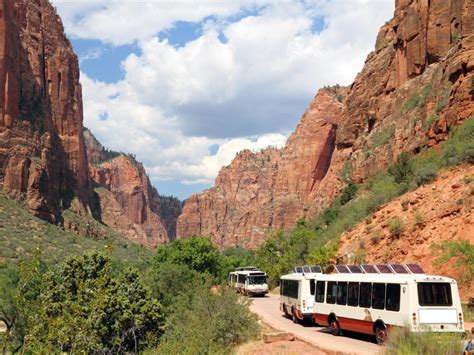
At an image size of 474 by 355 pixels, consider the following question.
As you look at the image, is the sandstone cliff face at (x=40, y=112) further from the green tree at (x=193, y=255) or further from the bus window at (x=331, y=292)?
the bus window at (x=331, y=292)

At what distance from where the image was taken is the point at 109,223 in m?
177

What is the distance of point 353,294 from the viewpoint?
65.4ft

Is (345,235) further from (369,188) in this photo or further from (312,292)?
(312,292)

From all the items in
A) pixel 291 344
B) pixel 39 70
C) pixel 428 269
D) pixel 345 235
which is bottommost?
pixel 291 344

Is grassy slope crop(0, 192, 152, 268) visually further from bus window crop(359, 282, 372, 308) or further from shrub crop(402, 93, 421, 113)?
bus window crop(359, 282, 372, 308)

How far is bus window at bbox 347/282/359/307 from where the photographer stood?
19656mm

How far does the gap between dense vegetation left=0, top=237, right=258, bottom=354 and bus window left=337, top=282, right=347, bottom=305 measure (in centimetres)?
398

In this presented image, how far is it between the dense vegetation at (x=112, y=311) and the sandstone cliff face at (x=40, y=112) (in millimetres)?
65049

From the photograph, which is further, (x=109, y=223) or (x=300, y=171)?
(x=109, y=223)

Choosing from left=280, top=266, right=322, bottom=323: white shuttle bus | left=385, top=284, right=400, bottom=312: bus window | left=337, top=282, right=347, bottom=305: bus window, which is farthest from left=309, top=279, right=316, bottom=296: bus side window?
left=385, top=284, right=400, bottom=312: bus window

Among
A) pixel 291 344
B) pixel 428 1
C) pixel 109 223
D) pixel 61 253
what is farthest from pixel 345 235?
pixel 109 223

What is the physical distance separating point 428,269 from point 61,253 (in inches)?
2794

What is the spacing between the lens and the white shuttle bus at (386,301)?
53.3ft

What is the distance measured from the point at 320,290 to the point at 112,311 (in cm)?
1396
